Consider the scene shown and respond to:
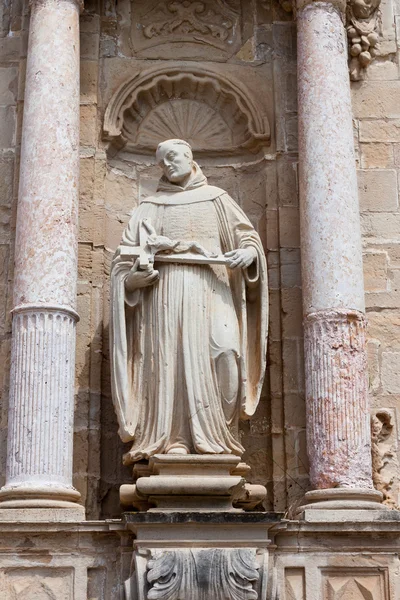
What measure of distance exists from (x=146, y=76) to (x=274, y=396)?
264 centimetres

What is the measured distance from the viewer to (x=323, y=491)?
813 centimetres

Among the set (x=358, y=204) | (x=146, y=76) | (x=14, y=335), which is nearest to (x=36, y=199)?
(x=14, y=335)

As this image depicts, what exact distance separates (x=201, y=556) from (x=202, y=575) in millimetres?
110

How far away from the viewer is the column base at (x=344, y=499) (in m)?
8.02

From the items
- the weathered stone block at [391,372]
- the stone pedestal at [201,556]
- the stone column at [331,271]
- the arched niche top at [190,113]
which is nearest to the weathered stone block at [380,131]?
the stone column at [331,271]

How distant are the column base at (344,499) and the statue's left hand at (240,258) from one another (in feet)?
5.04

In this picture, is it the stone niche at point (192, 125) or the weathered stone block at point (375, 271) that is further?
the stone niche at point (192, 125)

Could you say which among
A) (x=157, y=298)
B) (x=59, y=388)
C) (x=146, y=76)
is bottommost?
(x=59, y=388)

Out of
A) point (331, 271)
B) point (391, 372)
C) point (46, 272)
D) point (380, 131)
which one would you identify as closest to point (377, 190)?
point (380, 131)

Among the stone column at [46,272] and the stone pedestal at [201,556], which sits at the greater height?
the stone column at [46,272]

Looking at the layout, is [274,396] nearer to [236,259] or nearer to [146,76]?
[236,259]

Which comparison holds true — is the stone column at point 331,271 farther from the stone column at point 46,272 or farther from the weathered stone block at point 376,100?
the stone column at point 46,272

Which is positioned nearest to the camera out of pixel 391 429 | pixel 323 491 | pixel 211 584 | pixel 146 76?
pixel 211 584

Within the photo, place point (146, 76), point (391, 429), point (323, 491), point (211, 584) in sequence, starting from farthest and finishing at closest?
1. point (146, 76)
2. point (391, 429)
3. point (323, 491)
4. point (211, 584)
